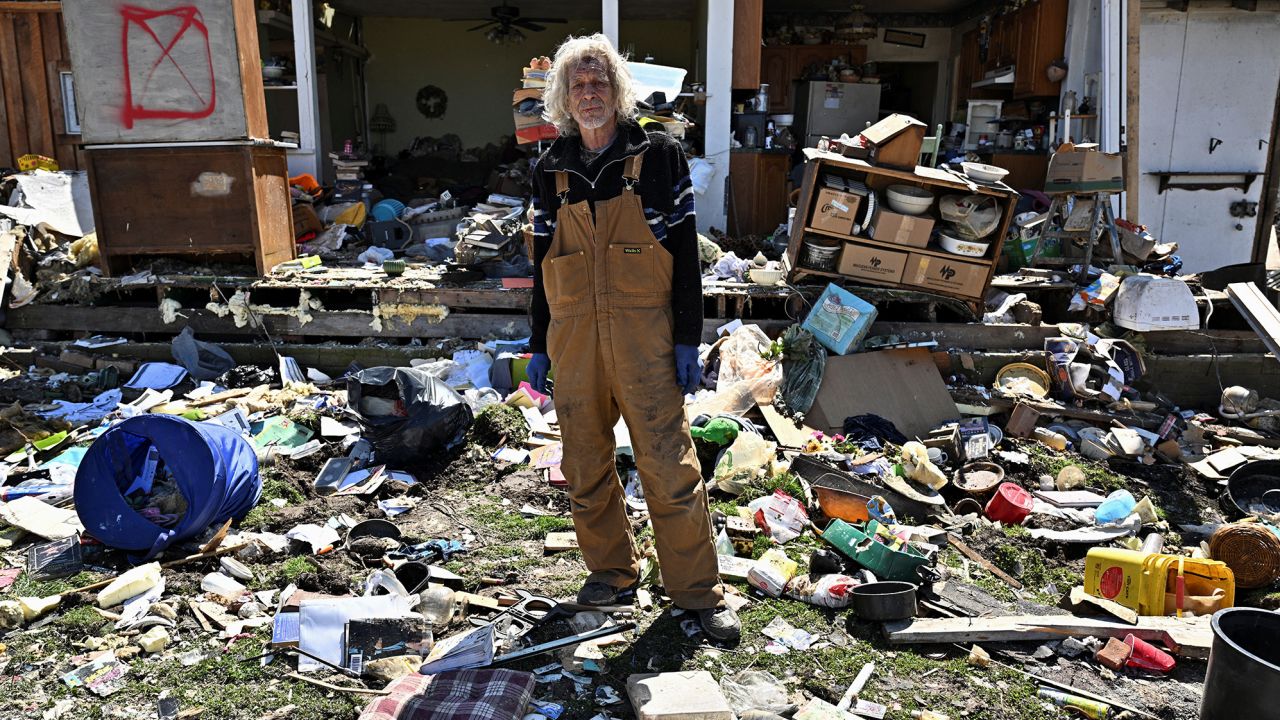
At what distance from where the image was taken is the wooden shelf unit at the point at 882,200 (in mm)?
6082

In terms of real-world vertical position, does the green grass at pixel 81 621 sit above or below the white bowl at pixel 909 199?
below

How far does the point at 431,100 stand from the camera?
45.2ft

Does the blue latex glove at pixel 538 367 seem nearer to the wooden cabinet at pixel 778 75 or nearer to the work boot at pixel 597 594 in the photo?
the work boot at pixel 597 594

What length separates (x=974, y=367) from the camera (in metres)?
6.29

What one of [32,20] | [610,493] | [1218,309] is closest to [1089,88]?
[1218,309]

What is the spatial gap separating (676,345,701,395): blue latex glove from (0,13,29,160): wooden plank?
34.8 ft

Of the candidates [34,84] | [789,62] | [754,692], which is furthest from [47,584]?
[789,62]

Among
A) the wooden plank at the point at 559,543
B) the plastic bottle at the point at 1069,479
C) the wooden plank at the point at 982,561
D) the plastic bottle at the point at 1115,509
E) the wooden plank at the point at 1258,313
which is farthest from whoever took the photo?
the wooden plank at the point at 1258,313

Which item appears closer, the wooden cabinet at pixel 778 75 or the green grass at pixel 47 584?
the green grass at pixel 47 584

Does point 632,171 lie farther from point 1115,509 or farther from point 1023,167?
point 1023,167

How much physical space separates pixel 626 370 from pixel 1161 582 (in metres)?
2.40

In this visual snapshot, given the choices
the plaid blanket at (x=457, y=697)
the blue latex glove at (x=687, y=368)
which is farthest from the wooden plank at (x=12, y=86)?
the blue latex glove at (x=687, y=368)

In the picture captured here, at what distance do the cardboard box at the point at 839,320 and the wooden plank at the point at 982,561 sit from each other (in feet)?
6.33

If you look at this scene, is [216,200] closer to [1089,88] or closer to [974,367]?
[974,367]
